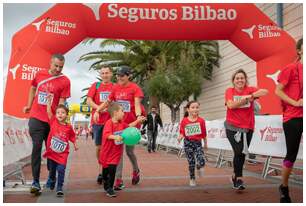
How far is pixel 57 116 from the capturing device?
230 inches

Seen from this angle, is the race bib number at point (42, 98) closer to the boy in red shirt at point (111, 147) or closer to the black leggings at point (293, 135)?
the boy in red shirt at point (111, 147)

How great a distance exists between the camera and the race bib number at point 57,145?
581 cm

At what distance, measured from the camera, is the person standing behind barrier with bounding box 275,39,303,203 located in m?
4.82

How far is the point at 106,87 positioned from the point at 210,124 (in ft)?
17.4

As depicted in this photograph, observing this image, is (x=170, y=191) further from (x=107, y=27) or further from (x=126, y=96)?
(x=107, y=27)

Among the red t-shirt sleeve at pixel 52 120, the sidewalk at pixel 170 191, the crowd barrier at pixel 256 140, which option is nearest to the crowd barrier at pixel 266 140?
the crowd barrier at pixel 256 140

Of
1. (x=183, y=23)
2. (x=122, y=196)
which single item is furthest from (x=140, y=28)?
(x=122, y=196)

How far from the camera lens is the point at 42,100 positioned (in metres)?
5.89

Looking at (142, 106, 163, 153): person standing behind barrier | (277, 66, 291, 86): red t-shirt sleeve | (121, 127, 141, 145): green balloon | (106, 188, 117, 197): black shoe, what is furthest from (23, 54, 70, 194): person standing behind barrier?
(142, 106, 163, 153): person standing behind barrier

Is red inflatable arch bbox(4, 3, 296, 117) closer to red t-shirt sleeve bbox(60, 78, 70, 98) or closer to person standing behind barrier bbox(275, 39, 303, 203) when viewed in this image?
red t-shirt sleeve bbox(60, 78, 70, 98)

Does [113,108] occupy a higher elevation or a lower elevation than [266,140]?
higher

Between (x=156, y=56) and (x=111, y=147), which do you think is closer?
(x=111, y=147)

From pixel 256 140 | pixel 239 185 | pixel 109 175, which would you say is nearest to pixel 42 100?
pixel 109 175

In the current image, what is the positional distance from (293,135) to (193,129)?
2278 millimetres
